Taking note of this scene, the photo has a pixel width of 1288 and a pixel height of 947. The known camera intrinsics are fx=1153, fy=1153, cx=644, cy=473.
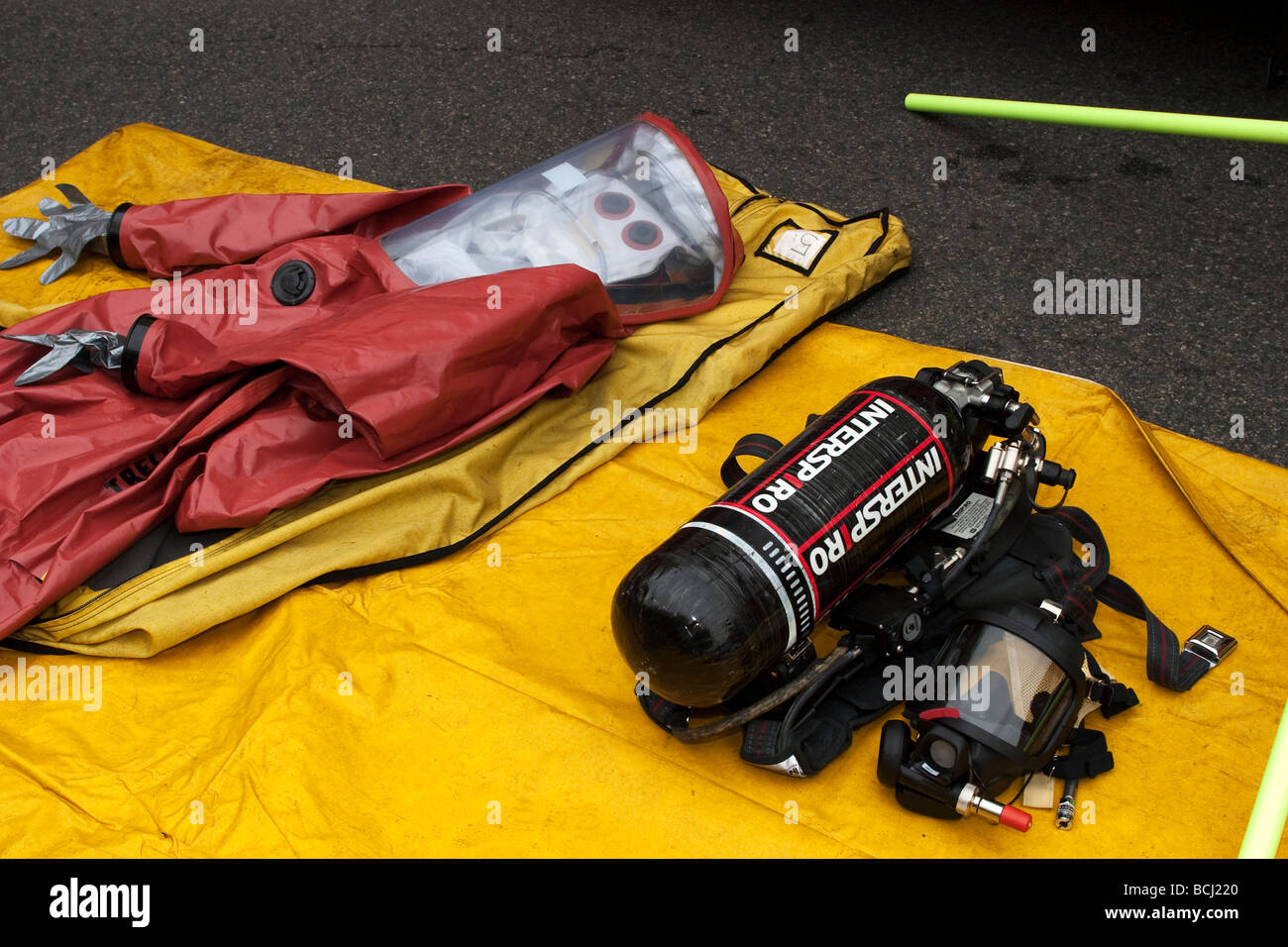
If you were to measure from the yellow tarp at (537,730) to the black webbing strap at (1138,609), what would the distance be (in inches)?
1.2

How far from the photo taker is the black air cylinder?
5.65 feet

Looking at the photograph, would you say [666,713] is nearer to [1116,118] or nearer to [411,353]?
[411,353]

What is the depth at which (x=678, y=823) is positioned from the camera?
1818mm

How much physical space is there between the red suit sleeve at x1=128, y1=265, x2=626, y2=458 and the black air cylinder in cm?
64

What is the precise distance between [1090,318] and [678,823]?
5.83 feet

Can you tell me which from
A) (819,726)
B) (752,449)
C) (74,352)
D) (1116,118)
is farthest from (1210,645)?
(74,352)

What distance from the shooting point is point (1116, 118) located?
306 cm

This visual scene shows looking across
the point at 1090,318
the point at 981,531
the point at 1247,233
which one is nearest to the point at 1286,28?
the point at 1247,233

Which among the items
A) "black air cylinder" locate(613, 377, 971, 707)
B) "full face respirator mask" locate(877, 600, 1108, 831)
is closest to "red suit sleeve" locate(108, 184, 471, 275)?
"black air cylinder" locate(613, 377, 971, 707)

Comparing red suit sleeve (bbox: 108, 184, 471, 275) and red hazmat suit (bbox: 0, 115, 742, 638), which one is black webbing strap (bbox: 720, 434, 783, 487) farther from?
red suit sleeve (bbox: 108, 184, 471, 275)

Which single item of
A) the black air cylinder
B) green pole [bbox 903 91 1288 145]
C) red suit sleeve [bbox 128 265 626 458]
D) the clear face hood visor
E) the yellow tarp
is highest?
green pole [bbox 903 91 1288 145]

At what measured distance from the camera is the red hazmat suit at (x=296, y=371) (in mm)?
2119

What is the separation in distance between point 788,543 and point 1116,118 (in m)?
1.95

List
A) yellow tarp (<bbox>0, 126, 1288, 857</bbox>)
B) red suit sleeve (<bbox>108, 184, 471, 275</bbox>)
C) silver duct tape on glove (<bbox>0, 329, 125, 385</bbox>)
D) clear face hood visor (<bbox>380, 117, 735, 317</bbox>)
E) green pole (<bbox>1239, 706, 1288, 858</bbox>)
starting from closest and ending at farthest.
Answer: green pole (<bbox>1239, 706, 1288, 858</bbox>), yellow tarp (<bbox>0, 126, 1288, 857</bbox>), silver duct tape on glove (<bbox>0, 329, 125, 385</bbox>), clear face hood visor (<bbox>380, 117, 735, 317</bbox>), red suit sleeve (<bbox>108, 184, 471, 275</bbox>)
